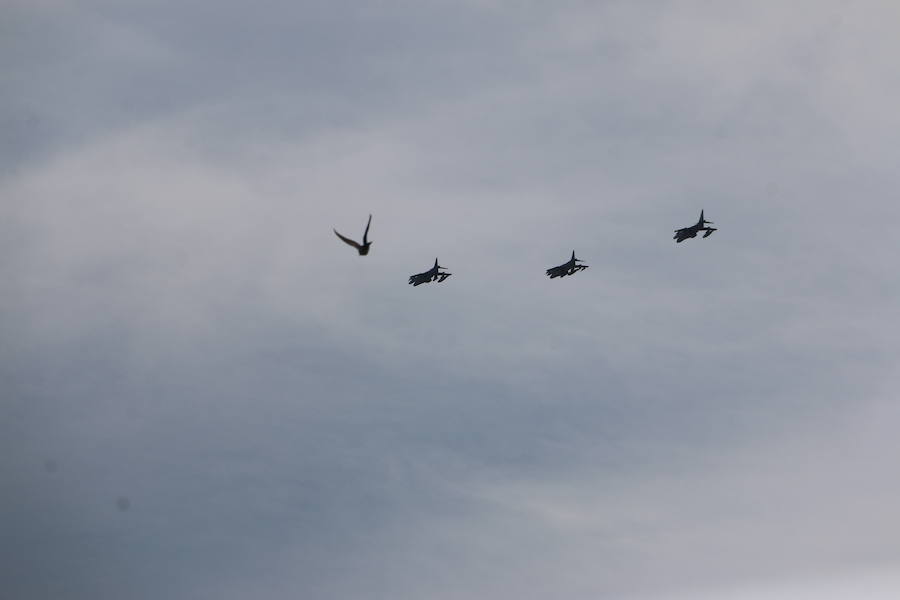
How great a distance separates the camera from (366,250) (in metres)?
130
